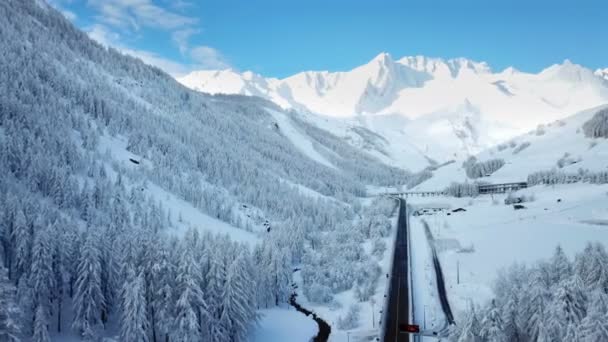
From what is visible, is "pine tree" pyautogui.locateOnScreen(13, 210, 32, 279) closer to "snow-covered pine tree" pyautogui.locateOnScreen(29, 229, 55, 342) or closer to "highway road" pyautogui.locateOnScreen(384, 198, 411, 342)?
"snow-covered pine tree" pyautogui.locateOnScreen(29, 229, 55, 342)

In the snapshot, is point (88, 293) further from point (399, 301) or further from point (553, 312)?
point (553, 312)

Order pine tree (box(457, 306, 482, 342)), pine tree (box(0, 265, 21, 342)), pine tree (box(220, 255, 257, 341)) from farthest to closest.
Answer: pine tree (box(220, 255, 257, 341)) → pine tree (box(457, 306, 482, 342)) → pine tree (box(0, 265, 21, 342))

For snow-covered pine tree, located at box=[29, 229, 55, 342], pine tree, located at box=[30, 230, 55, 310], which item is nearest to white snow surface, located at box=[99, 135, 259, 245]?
snow-covered pine tree, located at box=[29, 229, 55, 342]

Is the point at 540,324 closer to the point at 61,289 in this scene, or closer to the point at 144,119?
the point at 61,289

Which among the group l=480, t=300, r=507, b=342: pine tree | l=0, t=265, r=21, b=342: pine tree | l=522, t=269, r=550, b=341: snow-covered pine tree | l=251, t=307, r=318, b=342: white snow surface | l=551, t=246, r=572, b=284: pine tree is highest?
l=551, t=246, r=572, b=284: pine tree

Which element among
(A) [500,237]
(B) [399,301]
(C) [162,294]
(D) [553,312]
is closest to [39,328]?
(C) [162,294]

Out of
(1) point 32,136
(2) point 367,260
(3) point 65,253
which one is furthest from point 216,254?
(1) point 32,136

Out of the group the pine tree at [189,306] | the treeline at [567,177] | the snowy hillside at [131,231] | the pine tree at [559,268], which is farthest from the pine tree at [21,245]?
the treeline at [567,177]
